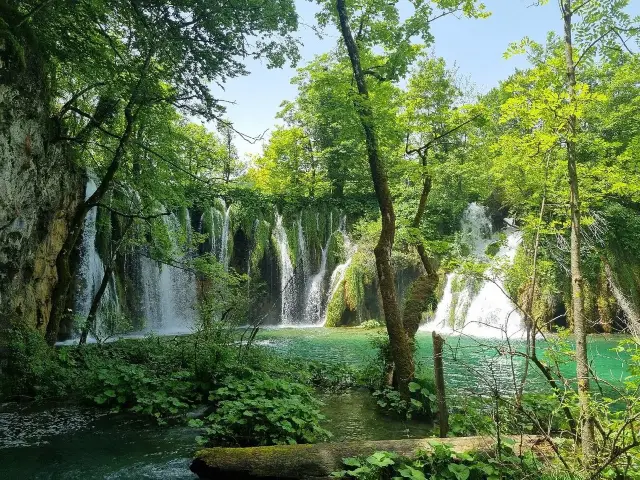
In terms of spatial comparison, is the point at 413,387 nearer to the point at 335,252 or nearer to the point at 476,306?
the point at 476,306

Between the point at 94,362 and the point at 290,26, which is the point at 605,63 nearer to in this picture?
the point at 290,26

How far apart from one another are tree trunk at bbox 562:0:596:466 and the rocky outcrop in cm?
778

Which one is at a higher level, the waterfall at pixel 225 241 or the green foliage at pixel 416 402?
the waterfall at pixel 225 241

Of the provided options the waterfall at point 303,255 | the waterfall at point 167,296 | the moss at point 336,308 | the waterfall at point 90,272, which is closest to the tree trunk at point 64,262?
the waterfall at point 90,272

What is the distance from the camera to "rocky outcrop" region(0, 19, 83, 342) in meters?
7.41

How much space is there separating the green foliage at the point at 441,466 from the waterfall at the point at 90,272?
1461 cm

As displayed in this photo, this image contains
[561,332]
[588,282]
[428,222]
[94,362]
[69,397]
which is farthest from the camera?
[428,222]

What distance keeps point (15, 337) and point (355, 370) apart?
6.06 metres

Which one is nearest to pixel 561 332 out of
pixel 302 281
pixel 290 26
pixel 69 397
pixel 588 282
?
pixel 290 26

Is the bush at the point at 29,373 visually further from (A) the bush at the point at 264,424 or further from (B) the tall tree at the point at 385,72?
(B) the tall tree at the point at 385,72

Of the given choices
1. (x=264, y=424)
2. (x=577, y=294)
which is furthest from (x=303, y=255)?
(x=577, y=294)

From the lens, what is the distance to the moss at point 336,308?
22.7 meters

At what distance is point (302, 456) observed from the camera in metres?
4.17

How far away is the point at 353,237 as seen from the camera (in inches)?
1018
